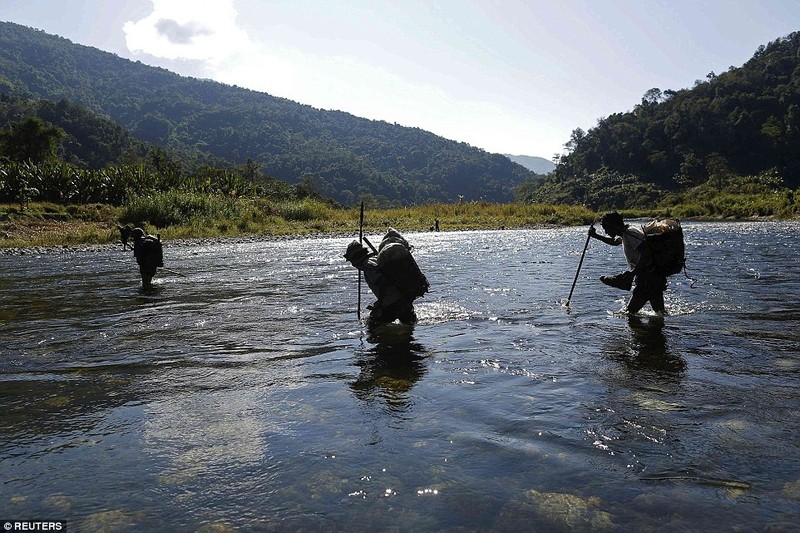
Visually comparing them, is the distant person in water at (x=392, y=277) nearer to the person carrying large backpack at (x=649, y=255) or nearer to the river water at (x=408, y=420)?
the river water at (x=408, y=420)

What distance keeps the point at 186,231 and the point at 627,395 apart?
4223 cm

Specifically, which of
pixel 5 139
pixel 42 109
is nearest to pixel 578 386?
pixel 5 139

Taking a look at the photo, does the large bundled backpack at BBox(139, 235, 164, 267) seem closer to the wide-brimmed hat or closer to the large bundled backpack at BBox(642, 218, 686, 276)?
the wide-brimmed hat

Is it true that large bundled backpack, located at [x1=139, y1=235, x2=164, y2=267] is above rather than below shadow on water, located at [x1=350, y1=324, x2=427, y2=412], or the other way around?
above

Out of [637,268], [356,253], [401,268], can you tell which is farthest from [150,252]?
[637,268]

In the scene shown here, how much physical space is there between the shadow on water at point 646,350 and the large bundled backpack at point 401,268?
3.12 metres

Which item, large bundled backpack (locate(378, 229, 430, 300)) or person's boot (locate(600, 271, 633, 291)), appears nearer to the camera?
large bundled backpack (locate(378, 229, 430, 300))

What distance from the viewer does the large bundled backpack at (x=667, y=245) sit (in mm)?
9641

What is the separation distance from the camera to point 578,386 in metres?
6.29

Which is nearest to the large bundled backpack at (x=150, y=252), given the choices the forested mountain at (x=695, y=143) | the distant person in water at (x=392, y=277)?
the distant person in water at (x=392, y=277)

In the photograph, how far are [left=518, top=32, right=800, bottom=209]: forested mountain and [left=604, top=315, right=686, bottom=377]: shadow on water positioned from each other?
129 meters

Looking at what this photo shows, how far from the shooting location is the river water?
372 cm
